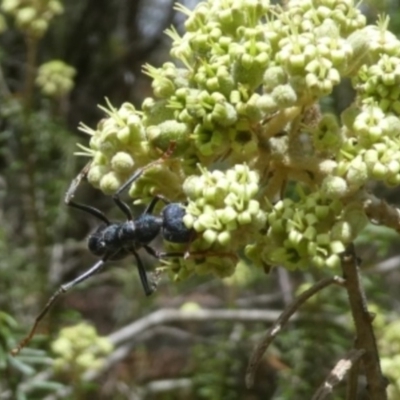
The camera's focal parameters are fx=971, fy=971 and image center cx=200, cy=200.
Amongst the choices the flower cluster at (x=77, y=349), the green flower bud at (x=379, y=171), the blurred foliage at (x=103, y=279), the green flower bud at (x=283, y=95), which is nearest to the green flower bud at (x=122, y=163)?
the green flower bud at (x=283, y=95)

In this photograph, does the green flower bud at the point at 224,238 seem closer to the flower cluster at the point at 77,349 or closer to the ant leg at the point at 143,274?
the ant leg at the point at 143,274

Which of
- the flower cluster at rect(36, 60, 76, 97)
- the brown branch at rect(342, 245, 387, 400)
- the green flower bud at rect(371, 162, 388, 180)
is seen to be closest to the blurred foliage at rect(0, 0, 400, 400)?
the flower cluster at rect(36, 60, 76, 97)

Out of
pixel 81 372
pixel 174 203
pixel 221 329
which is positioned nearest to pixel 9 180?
pixel 221 329

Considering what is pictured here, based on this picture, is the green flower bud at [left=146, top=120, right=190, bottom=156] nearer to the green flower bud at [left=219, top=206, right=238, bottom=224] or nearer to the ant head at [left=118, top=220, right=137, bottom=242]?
the green flower bud at [left=219, top=206, right=238, bottom=224]

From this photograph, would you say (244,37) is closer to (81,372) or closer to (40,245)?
(81,372)

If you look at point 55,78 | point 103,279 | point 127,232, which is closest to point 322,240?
Result: point 127,232

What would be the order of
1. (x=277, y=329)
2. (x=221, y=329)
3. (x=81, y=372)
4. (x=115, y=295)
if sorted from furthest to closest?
(x=115, y=295) < (x=221, y=329) < (x=81, y=372) < (x=277, y=329)

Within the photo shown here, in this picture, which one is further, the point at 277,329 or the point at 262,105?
the point at 277,329

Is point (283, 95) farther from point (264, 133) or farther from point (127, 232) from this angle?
point (127, 232)
